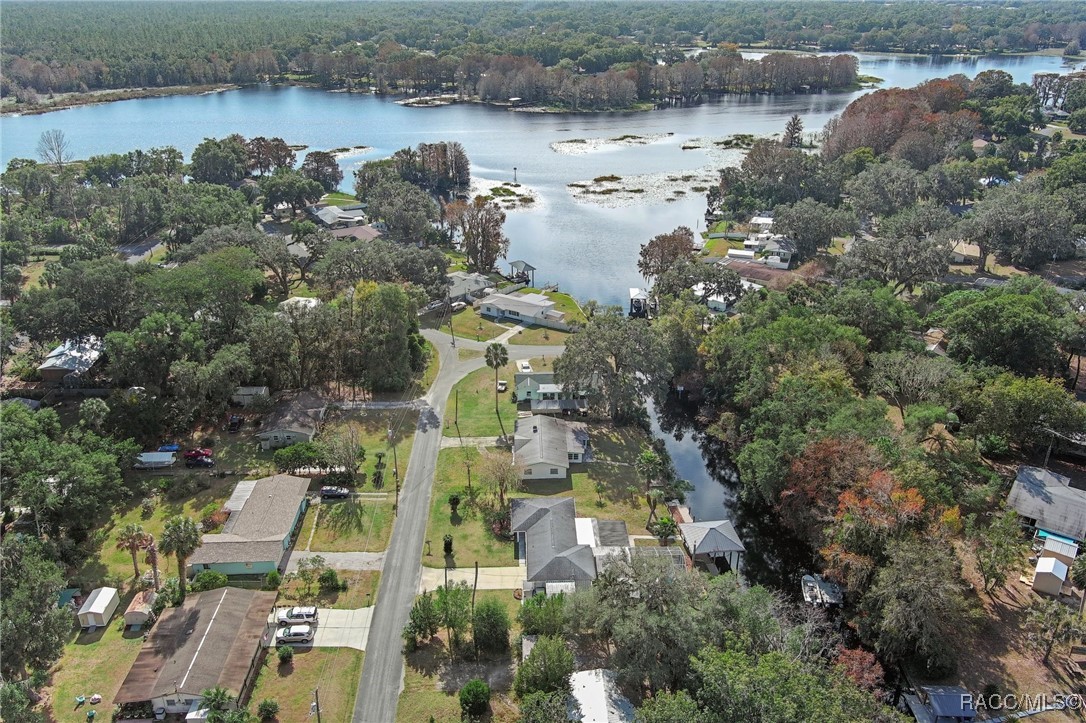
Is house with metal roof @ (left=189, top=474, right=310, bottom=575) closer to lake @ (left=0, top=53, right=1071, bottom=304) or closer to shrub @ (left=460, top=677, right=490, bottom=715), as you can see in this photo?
shrub @ (left=460, top=677, right=490, bottom=715)

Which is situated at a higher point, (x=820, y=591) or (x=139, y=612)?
(x=139, y=612)

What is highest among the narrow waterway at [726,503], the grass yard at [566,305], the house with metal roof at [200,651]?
the grass yard at [566,305]

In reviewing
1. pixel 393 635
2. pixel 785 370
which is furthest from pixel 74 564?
pixel 785 370

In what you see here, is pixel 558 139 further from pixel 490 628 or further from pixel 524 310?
pixel 490 628

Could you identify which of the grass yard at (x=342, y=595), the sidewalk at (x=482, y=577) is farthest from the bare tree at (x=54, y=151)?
the sidewalk at (x=482, y=577)

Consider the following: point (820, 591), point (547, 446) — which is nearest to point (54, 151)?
point (547, 446)

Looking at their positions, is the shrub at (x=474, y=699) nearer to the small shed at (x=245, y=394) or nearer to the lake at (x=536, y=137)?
the small shed at (x=245, y=394)

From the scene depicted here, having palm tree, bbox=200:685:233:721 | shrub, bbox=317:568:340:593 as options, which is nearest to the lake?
shrub, bbox=317:568:340:593

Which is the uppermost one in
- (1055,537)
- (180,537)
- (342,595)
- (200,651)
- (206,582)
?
(180,537)
